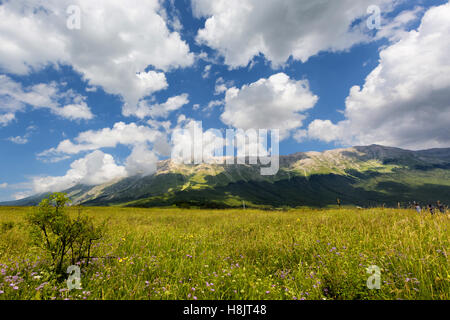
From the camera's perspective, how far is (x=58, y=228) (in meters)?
4.21

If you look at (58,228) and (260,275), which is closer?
(58,228)

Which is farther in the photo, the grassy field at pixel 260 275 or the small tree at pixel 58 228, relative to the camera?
the small tree at pixel 58 228

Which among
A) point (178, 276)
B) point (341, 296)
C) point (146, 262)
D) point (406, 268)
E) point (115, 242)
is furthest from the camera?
point (115, 242)

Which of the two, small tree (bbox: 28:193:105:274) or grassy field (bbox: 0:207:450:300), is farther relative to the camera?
small tree (bbox: 28:193:105:274)

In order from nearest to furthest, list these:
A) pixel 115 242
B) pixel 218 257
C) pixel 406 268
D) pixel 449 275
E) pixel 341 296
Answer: pixel 449 275 → pixel 341 296 → pixel 406 268 → pixel 218 257 → pixel 115 242

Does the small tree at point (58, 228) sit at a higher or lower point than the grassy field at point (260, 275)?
higher

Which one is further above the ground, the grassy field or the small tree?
the small tree

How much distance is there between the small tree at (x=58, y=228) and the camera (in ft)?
13.5

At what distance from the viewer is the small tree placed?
411cm

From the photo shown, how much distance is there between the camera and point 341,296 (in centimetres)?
327

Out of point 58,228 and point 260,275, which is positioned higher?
point 58,228
